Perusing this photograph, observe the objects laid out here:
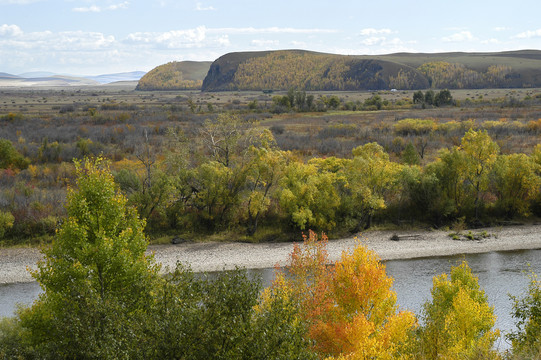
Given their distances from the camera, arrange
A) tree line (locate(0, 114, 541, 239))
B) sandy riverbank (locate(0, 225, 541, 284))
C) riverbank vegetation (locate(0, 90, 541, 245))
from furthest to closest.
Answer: tree line (locate(0, 114, 541, 239))
riverbank vegetation (locate(0, 90, 541, 245))
sandy riverbank (locate(0, 225, 541, 284))

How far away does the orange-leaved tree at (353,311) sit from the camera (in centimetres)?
1991

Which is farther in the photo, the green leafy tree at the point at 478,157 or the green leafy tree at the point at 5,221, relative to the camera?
the green leafy tree at the point at 478,157

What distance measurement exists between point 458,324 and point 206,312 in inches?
495

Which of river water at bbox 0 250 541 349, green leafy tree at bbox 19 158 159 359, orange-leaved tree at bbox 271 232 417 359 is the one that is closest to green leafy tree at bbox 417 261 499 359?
orange-leaved tree at bbox 271 232 417 359

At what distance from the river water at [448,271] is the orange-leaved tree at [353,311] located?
754 centimetres

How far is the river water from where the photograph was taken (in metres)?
30.0

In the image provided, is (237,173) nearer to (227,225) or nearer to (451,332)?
(227,225)

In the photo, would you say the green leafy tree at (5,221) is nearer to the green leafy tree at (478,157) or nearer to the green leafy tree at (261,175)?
the green leafy tree at (261,175)

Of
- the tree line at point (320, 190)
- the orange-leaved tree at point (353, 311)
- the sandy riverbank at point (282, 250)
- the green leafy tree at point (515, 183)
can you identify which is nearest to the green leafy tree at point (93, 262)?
the orange-leaved tree at point (353, 311)

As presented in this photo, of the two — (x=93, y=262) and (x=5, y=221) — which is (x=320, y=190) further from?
(x=93, y=262)

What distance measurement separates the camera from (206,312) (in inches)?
532

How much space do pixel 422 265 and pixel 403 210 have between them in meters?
10.7

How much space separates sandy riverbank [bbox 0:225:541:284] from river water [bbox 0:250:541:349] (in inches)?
48.2

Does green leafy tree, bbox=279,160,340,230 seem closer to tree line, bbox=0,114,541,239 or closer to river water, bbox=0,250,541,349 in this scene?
tree line, bbox=0,114,541,239
